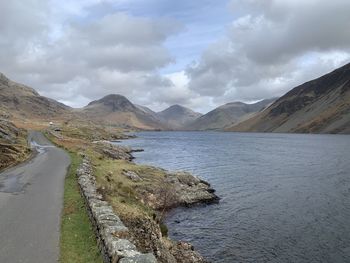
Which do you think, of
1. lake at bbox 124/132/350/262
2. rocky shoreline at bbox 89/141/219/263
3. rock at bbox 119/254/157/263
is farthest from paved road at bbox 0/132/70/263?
lake at bbox 124/132/350/262

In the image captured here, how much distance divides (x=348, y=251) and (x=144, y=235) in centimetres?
1815

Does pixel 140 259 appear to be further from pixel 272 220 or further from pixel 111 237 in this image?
pixel 272 220

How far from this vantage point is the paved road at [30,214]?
15398 mm

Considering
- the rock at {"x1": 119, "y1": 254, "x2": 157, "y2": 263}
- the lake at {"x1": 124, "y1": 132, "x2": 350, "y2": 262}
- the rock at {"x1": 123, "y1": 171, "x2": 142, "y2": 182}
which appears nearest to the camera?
the rock at {"x1": 119, "y1": 254, "x2": 157, "y2": 263}

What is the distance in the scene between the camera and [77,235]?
17688 mm

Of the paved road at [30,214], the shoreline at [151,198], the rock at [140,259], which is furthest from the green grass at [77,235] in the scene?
the rock at [140,259]

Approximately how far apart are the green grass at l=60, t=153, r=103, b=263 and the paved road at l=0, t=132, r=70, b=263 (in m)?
0.37

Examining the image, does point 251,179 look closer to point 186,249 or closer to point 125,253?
point 186,249

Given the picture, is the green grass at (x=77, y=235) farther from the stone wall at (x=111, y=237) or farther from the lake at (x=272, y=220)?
the lake at (x=272, y=220)

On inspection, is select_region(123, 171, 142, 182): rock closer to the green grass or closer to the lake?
the lake

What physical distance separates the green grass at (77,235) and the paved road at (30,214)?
37cm

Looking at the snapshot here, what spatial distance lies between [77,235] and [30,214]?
529cm

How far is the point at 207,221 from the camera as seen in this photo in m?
38.3

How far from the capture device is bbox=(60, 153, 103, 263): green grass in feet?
49.5
